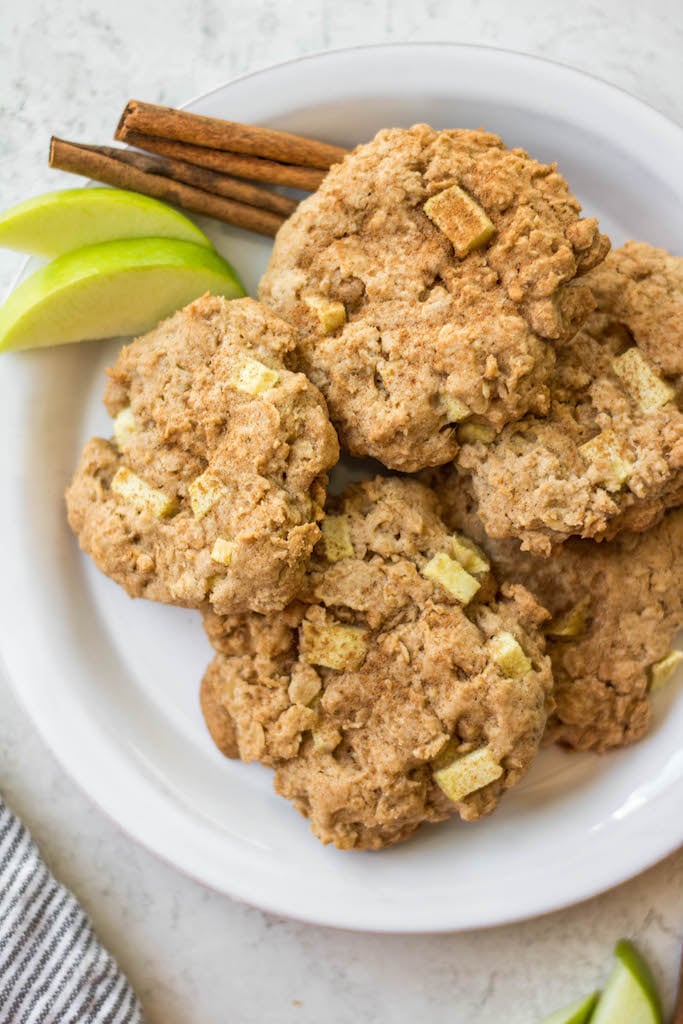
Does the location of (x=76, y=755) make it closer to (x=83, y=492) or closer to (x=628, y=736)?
(x=83, y=492)

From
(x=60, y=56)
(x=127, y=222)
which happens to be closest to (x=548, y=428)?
(x=127, y=222)

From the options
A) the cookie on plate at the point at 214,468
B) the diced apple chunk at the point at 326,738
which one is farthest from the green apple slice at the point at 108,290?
the diced apple chunk at the point at 326,738

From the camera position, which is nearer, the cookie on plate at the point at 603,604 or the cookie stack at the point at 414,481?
the cookie stack at the point at 414,481

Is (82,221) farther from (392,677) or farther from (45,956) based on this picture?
(45,956)

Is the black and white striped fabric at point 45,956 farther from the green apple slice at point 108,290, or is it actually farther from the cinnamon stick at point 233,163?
the cinnamon stick at point 233,163

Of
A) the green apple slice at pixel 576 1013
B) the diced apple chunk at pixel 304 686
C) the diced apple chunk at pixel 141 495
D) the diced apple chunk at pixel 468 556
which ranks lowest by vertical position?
the green apple slice at pixel 576 1013

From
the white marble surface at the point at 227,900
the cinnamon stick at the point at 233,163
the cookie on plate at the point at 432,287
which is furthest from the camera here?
the white marble surface at the point at 227,900

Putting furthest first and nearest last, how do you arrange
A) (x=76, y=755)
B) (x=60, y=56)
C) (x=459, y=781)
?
(x=60, y=56)
(x=76, y=755)
(x=459, y=781)
